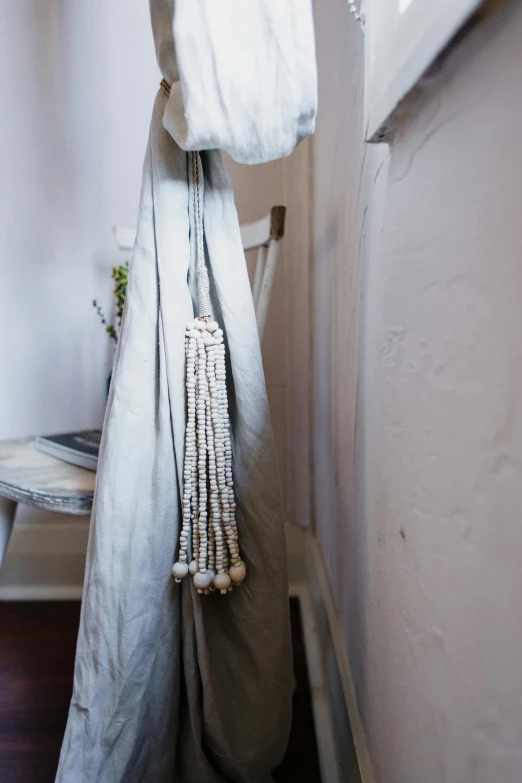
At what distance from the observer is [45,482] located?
63 cm

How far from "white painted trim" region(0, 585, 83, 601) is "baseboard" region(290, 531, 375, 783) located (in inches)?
22.0

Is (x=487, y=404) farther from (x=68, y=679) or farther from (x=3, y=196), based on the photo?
(x=3, y=196)

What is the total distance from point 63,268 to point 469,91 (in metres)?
0.95

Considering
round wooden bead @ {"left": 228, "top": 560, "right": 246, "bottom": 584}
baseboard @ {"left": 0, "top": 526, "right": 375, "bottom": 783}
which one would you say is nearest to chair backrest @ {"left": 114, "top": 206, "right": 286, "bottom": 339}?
round wooden bead @ {"left": 228, "top": 560, "right": 246, "bottom": 584}

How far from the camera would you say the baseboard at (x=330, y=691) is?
1.78ft

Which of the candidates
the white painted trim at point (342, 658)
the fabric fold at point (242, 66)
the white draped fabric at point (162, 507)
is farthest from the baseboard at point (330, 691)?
the fabric fold at point (242, 66)

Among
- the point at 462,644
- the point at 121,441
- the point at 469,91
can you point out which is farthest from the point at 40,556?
the point at 469,91

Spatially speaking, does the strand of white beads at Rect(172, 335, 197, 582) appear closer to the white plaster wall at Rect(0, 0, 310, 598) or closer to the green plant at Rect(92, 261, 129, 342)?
the green plant at Rect(92, 261, 129, 342)

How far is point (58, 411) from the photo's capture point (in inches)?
42.1

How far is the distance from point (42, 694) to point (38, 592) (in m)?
0.32

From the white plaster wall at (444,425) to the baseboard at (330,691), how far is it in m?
0.06

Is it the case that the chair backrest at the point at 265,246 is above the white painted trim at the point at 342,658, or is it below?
above

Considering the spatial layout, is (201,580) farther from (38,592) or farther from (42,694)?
(38,592)

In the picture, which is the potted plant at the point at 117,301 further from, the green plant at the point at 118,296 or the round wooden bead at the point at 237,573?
the round wooden bead at the point at 237,573
